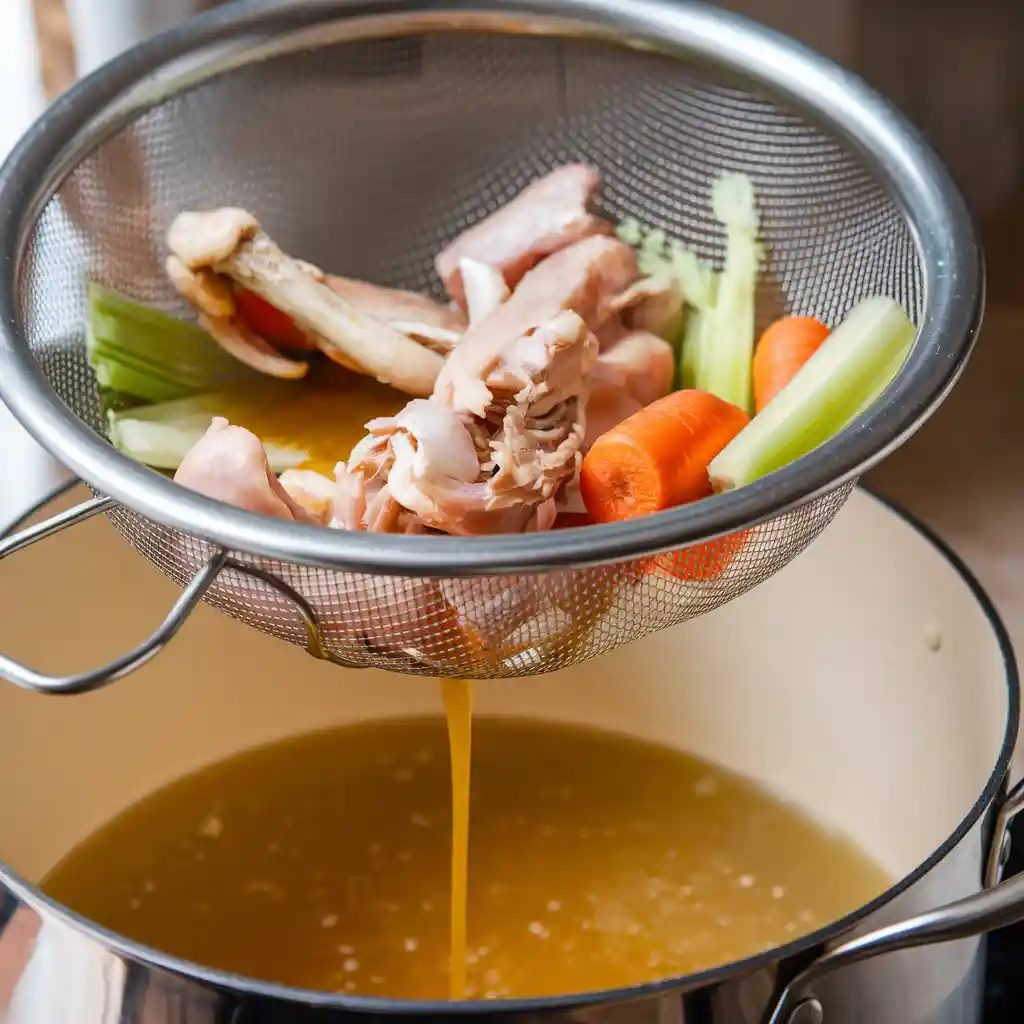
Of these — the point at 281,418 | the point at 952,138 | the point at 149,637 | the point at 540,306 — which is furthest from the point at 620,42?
the point at 149,637

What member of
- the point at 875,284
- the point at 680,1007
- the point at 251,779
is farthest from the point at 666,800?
the point at 680,1007

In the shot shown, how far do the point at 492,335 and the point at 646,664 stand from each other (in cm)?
44

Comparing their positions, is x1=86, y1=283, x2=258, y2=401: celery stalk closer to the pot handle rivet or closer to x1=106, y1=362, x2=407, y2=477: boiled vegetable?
x1=106, y1=362, x2=407, y2=477: boiled vegetable

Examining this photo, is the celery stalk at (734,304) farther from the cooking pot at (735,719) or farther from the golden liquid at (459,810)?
the golden liquid at (459,810)

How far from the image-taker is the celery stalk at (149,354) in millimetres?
1069

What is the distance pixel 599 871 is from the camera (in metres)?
1.19

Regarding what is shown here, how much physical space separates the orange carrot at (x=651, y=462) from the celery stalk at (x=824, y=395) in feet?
0.06

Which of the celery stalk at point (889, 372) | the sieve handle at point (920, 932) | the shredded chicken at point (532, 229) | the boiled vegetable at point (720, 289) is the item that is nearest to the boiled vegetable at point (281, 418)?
the shredded chicken at point (532, 229)

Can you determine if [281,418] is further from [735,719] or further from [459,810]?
[735,719]

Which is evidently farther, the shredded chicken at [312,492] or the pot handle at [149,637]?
the shredded chicken at [312,492]

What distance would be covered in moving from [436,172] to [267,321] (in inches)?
8.1

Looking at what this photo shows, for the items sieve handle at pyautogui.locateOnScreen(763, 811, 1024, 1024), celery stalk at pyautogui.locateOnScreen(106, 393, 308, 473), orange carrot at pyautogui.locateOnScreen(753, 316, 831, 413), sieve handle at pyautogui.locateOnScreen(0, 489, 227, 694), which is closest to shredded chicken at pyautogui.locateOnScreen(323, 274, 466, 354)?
celery stalk at pyautogui.locateOnScreen(106, 393, 308, 473)

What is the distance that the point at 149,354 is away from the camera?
1.09m

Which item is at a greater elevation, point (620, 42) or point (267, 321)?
point (620, 42)
